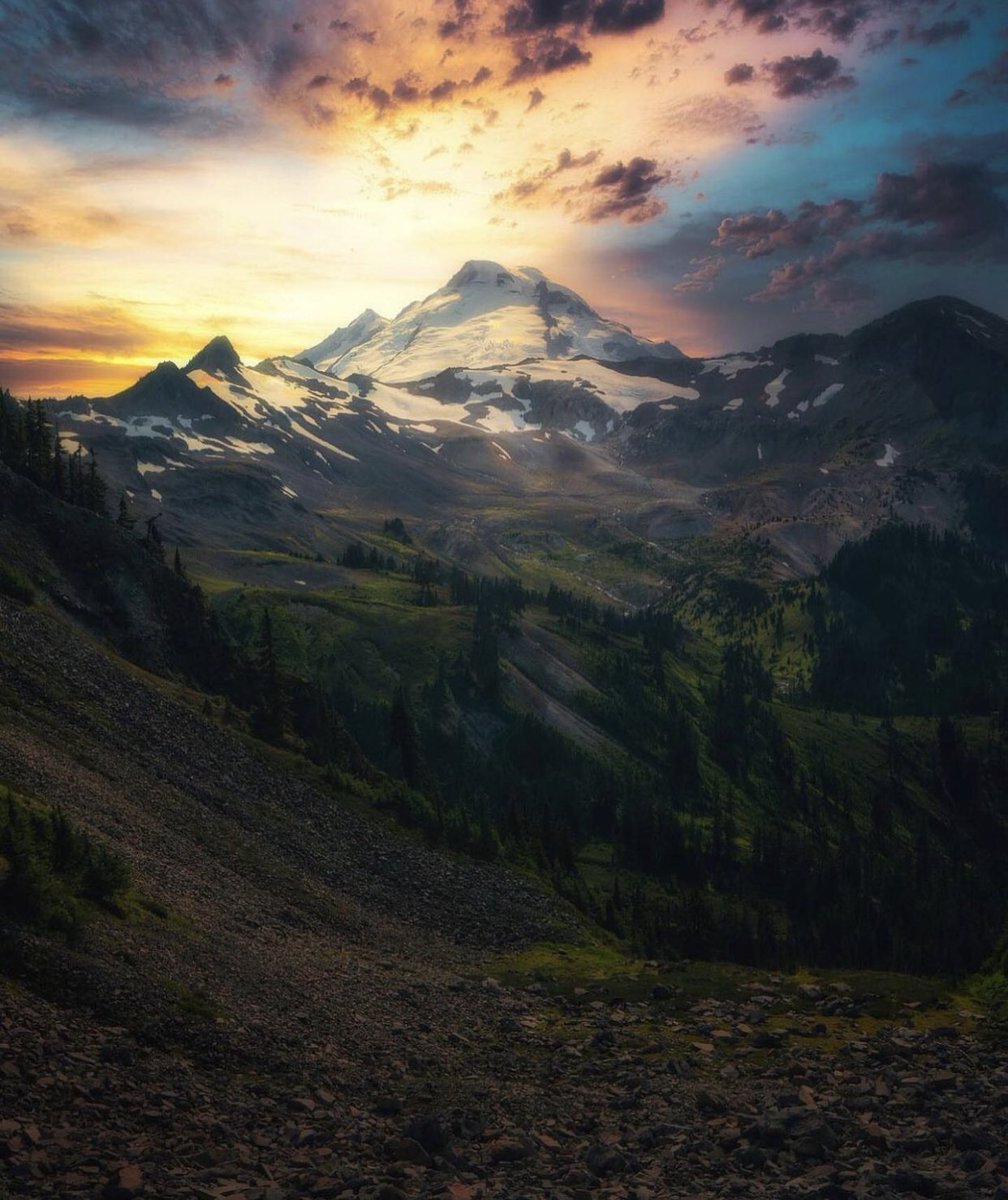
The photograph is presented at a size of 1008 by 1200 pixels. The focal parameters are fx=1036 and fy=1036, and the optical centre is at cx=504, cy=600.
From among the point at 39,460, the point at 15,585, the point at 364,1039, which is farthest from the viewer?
the point at 39,460

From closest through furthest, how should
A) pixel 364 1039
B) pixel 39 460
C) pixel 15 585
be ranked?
pixel 364 1039 < pixel 15 585 < pixel 39 460

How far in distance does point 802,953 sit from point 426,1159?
10882 centimetres

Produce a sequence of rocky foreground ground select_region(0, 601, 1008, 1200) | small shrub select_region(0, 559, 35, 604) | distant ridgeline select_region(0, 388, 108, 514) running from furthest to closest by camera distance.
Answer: distant ridgeline select_region(0, 388, 108, 514) < small shrub select_region(0, 559, 35, 604) < rocky foreground ground select_region(0, 601, 1008, 1200)

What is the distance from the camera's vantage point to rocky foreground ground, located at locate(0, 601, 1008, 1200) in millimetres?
30250

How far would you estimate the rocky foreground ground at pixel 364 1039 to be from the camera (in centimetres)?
3025

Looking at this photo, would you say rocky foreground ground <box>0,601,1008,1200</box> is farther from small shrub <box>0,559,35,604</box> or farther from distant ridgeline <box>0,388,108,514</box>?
distant ridgeline <box>0,388,108,514</box>

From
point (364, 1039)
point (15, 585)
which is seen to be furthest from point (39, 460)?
point (364, 1039)

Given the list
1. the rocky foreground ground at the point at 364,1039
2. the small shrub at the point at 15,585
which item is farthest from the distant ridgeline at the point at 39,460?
the rocky foreground ground at the point at 364,1039

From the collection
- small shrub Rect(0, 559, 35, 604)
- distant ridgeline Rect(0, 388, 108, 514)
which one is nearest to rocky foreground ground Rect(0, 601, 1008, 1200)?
small shrub Rect(0, 559, 35, 604)

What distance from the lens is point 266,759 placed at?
8275 centimetres

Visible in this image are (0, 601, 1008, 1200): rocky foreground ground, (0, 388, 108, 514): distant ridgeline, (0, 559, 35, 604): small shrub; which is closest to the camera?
(0, 601, 1008, 1200): rocky foreground ground

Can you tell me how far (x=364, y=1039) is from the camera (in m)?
→ 43.7

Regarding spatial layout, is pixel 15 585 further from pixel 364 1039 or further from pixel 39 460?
pixel 364 1039

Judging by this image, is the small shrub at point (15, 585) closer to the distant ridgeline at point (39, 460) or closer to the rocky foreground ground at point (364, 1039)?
the rocky foreground ground at point (364, 1039)
